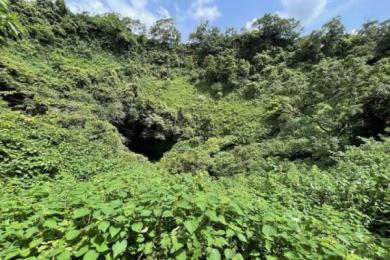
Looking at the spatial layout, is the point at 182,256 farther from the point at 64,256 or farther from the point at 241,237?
the point at 64,256

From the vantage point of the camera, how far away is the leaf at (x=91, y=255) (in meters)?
1.46

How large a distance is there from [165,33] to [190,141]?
1929cm

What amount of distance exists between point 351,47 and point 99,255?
31.4 metres

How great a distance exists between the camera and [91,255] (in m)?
1.48

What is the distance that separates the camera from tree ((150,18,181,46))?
33.9m

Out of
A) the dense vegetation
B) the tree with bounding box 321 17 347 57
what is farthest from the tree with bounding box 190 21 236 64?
the tree with bounding box 321 17 347 57

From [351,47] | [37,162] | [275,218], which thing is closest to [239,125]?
[351,47]

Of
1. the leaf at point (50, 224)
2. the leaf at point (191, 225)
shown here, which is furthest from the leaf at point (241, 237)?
the leaf at point (50, 224)

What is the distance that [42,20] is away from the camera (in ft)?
84.3

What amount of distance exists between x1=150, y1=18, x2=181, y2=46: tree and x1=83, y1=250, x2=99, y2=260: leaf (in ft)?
113

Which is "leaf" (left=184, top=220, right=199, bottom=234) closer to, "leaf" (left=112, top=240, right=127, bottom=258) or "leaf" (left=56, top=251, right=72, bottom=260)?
"leaf" (left=112, top=240, right=127, bottom=258)

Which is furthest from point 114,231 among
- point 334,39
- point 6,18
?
point 334,39

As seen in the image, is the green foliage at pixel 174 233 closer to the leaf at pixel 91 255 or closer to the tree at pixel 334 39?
the leaf at pixel 91 255

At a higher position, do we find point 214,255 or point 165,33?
point 165,33
